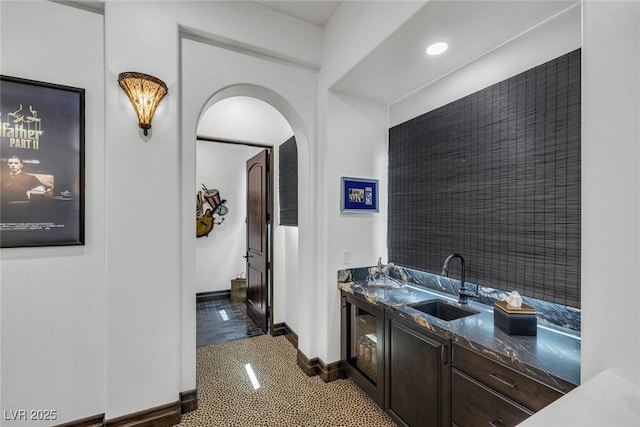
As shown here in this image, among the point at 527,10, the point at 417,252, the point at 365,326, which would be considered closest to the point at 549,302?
the point at 417,252

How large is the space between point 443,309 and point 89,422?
2522 millimetres

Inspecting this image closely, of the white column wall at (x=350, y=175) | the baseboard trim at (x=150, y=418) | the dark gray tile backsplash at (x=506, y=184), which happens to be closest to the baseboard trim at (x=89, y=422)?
Result: the baseboard trim at (x=150, y=418)

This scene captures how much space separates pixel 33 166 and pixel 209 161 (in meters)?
Answer: 3.31

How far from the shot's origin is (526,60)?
1727mm

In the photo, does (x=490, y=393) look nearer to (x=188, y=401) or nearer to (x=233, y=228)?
(x=188, y=401)

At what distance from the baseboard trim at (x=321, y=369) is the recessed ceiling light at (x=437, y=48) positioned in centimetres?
259

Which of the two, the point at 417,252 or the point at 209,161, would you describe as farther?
the point at 209,161

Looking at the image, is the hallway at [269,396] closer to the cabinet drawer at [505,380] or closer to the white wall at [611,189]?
the cabinet drawer at [505,380]

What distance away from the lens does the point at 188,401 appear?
2.07 metres

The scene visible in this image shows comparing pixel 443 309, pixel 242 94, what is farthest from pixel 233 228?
pixel 443 309

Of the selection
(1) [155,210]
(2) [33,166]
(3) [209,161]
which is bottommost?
(1) [155,210]

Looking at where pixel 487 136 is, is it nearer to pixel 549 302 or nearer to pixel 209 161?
pixel 549 302

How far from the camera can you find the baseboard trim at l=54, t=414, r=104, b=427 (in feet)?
5.85

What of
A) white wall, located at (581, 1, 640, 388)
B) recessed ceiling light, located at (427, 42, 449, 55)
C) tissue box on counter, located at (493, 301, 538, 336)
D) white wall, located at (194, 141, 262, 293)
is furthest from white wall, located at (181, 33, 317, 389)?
white wall, located at (194, 141, 262, 293)
